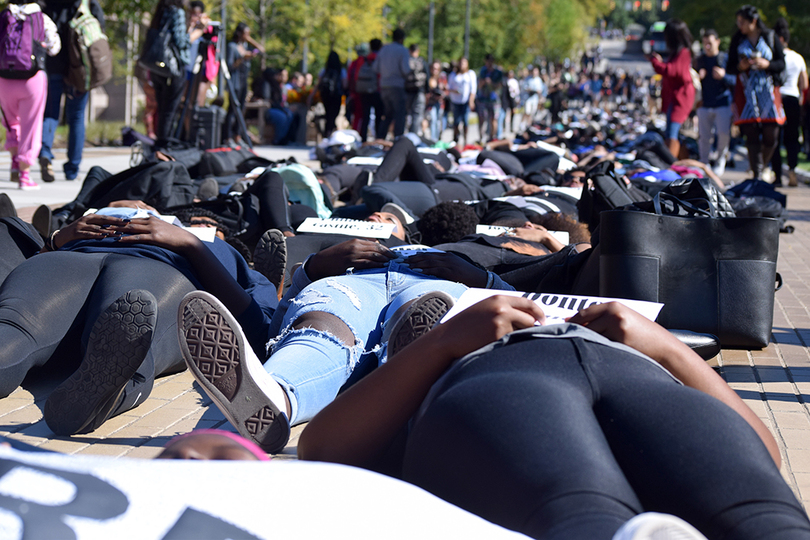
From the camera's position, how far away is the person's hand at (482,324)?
6.26 feet

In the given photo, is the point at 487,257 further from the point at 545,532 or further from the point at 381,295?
the point at 545,532

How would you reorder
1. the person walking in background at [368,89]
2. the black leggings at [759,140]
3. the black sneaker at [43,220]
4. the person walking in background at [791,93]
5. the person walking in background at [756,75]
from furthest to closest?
the person walking in background at [368,89] → the person walking in background at [791,93] → the black leggings at [759,140] → the person walking in background at [756,75] → the black sneaker at [43,220]

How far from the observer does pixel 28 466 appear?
51.3 inches

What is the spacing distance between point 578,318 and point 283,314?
1.78 meters

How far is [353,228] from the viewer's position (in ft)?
15.9

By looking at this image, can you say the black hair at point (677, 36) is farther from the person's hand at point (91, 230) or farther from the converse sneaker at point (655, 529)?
the converse sneaker at point (655, 529)

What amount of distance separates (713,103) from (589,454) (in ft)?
45.9

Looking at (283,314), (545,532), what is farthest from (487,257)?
(545,532)

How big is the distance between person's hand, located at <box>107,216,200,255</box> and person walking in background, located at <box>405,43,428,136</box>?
36.6 feet

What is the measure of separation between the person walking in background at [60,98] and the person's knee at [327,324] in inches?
291

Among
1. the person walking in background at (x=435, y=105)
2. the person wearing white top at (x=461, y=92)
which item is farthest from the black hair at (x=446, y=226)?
the person wearing white top at (x=461, y=92)

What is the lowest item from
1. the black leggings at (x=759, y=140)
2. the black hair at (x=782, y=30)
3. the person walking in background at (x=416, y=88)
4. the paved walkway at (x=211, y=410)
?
the paved walkway at (x=211, y=410)

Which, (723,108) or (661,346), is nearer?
(661,346)

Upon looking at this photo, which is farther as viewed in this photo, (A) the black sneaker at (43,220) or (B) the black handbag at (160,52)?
(B) the black handbag at (160,52)
